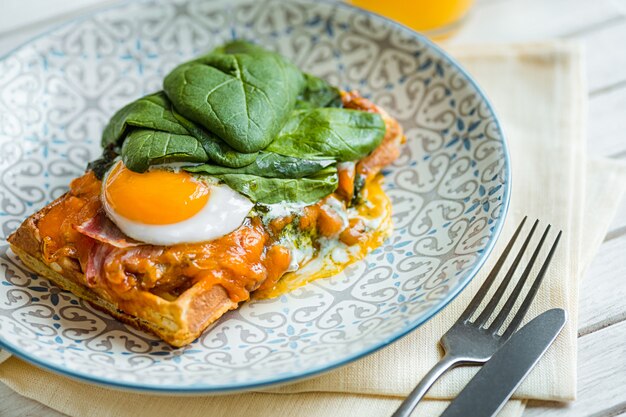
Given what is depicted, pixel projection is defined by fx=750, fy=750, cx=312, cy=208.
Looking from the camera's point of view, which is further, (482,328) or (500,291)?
(500,291)

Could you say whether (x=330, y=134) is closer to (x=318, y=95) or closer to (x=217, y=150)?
(x=318, y=95)

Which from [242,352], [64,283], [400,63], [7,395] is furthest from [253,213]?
[400,63]

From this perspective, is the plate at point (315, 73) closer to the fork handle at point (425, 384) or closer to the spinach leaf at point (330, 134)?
the fork handle at point (425, 384)

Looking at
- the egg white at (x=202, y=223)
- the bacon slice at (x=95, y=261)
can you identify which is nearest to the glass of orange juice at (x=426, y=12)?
the egg white at (x=202, y=223)

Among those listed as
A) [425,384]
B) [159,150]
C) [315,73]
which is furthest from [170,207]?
[315,73]

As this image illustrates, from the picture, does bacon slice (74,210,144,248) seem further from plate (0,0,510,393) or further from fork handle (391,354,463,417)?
fork handle (391,354,463,417)

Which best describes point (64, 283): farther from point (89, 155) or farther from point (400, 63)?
point (400, 63)
